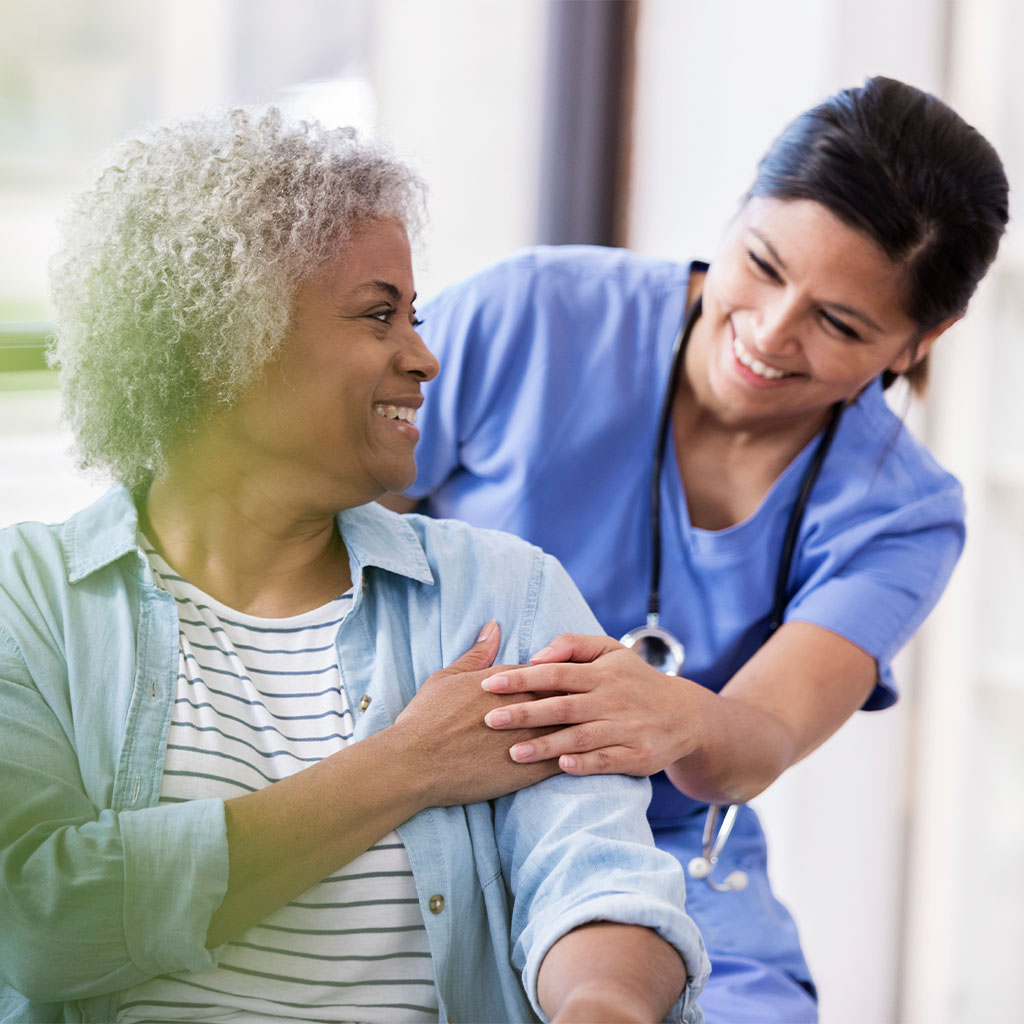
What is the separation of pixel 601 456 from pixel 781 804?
997mm

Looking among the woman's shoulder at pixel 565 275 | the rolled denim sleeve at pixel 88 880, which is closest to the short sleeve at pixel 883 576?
the woman's shoulder at pixel 565 275

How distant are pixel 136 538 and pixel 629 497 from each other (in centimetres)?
58

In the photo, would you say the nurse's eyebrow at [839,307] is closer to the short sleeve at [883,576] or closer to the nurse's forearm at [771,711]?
the short sleeve at [883,576]

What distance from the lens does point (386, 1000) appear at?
3.08ft

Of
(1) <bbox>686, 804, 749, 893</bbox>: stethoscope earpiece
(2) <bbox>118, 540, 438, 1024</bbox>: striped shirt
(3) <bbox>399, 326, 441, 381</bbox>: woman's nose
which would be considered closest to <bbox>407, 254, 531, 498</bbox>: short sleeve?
(3) <bbox>399, 326, 441, 381</bbox>: woman's nose

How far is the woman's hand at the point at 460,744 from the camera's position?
925 millimetres

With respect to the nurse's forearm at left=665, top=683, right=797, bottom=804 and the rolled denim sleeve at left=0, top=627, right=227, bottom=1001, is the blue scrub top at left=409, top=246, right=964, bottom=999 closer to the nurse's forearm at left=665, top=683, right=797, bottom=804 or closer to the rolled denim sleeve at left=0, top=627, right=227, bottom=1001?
the nurse's forearm at left=665, top=683, right=797, bottom=804

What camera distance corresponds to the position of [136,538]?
3.16ft

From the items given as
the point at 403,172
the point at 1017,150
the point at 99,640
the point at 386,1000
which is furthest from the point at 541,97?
the point at 386,1000

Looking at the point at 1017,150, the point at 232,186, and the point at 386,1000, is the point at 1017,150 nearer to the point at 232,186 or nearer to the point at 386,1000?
the point at 232,186

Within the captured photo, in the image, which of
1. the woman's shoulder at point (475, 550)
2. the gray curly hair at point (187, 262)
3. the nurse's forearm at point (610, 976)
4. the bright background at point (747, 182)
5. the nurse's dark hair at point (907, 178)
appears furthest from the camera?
the bright background at point (747, 182)

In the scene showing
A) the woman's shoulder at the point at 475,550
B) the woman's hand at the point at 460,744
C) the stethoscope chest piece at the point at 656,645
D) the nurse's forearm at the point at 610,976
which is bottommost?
the nurse's forearm at the point at 610,976

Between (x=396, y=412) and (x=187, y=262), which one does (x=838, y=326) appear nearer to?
(x=396, y=412)

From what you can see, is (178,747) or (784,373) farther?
(784,373)
